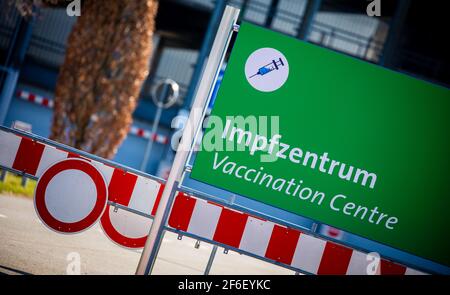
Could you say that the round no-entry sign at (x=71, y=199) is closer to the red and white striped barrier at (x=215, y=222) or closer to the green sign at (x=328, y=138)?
the red and white striped barrier at (x=215, y=222)

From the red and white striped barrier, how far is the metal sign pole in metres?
0.51

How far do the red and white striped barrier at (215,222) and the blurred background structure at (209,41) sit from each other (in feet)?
37.2

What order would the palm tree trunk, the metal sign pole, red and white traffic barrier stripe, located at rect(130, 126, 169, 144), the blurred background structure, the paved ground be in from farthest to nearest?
red and white traffic barrier stripe, located at rect(130, 126, 169, 144) → the blurred background structure → the palm tree trunk → the paved ground → the metal sign pole

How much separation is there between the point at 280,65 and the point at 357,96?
0.73m

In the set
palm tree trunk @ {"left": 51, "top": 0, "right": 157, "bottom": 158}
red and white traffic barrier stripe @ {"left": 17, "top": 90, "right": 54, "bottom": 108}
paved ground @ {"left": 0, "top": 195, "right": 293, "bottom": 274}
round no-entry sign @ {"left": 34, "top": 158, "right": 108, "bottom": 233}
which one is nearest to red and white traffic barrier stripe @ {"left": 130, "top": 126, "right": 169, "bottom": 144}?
red and white traffic barrier stripe @ {"left": 17, "top": 90, "right": 54, "bottom": 108}

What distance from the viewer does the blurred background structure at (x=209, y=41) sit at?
16.5 metres

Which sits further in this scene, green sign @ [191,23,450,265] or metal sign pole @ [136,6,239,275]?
green sign @ [191,23,450,265]

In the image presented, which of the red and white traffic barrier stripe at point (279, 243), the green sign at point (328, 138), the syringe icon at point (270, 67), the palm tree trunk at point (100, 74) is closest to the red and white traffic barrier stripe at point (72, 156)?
the red and white traffic barrier stripe at point (279, 243)

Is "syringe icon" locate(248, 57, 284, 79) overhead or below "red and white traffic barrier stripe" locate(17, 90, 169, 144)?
overhead

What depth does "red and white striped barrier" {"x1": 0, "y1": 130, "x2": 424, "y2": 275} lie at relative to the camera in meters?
4.50

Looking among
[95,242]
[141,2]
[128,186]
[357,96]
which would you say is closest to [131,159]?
[141,2]

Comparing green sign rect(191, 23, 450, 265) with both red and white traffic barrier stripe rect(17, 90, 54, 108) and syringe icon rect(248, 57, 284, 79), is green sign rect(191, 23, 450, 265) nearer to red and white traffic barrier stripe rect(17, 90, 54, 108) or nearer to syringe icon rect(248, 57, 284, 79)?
syringe icon rect(248, 57, 284, 79)

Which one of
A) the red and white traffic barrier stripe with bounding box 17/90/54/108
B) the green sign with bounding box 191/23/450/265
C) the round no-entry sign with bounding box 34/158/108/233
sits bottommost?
the round no-entry sign with bounding box 34/158/108/233

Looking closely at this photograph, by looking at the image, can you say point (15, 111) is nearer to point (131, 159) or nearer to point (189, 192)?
point (131, 159)
